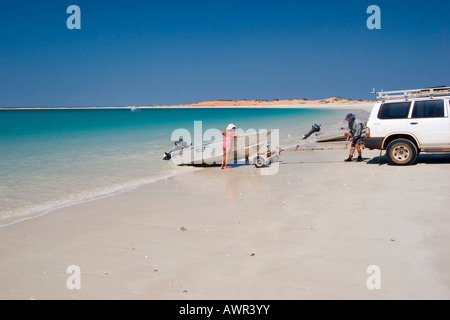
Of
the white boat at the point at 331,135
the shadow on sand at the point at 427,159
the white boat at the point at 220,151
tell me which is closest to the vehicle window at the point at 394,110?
the shadow on sand at the point at 427,159

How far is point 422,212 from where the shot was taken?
748 cm

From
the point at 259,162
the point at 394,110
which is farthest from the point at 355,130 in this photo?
the point at 259,162

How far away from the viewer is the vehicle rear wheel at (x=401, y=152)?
12.6 metres

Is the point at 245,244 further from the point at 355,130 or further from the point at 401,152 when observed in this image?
the point at 355,130

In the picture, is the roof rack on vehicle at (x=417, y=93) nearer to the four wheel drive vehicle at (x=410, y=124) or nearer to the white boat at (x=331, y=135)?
the four wheel drive vehicle at (x=410, y=124)

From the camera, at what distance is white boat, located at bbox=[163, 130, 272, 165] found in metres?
14.8

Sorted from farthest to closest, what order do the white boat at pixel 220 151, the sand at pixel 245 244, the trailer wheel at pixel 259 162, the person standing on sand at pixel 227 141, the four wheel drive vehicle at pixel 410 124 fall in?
the white boat at pixel 220 151, the person standing on sand at pixel 227 141, the trailer wheel at pixel 259 162, the four wheel drive vehicle at pixel 410 124, the sand at pixel 245 244

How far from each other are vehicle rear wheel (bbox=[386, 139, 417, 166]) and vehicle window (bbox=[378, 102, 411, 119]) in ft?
2.42

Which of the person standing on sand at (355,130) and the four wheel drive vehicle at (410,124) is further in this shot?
the person standing on sand at (355,130)

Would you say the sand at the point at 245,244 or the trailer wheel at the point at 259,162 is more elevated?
the trailer wheel at the point at 259,162
